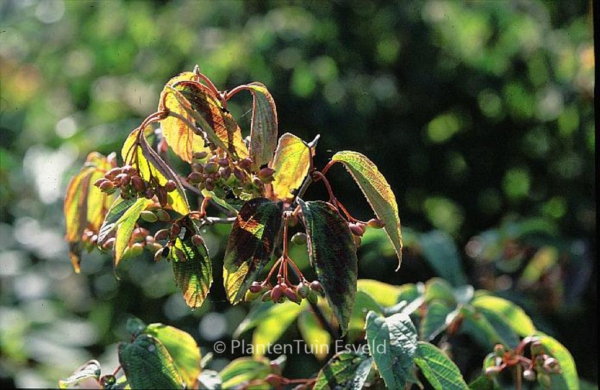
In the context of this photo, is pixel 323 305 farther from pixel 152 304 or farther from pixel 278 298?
pixel 152 304

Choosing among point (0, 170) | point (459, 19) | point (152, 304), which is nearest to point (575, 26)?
point (459, 19)

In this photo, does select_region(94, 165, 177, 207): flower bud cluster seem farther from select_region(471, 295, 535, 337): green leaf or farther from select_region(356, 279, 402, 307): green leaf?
select_region(471, 295, 535, 337): green leaf

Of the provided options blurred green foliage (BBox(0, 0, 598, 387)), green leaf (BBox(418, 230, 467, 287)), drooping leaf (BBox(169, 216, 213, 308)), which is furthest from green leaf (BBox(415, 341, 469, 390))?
blurred green foliage (BBox(0, 0, 598, 387))

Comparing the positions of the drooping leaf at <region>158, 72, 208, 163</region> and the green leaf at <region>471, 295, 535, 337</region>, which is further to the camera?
the green leaf at <region>471, 295, 535, 337</region>

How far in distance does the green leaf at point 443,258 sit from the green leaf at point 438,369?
0.79m

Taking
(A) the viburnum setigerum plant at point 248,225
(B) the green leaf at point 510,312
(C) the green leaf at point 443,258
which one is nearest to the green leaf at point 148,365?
(A) the viburnum setigerum plant at point 248,225

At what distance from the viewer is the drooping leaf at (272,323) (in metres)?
1.31

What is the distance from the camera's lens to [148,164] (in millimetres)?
884

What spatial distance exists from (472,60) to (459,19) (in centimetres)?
18

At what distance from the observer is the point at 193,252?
901mm

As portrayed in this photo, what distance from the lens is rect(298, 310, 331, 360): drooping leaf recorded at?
1409mm

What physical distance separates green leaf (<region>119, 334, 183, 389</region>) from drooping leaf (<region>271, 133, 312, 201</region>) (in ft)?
0.80

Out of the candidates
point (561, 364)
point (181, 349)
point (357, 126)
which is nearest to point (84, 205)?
point (181, 349)

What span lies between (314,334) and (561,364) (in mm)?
422
